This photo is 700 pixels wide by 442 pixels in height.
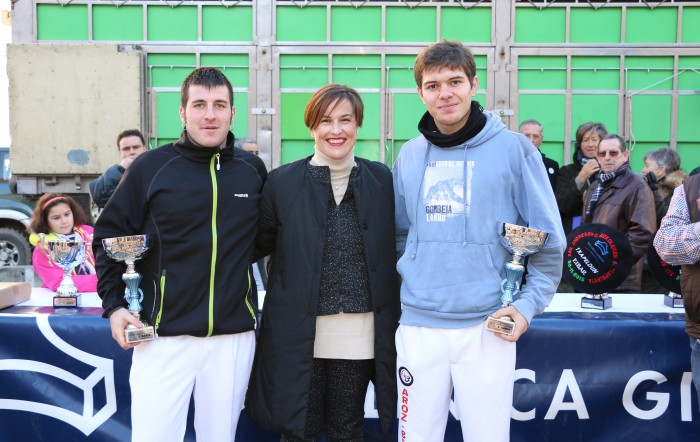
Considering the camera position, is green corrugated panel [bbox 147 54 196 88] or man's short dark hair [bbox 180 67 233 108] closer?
man's short dark hair [bbox 180 67 233 108]

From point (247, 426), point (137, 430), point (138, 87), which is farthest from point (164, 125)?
point (137, 430)

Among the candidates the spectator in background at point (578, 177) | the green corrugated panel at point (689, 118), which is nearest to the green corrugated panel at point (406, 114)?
the spectator in background at point (578, 177)

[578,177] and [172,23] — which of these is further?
[172,23]

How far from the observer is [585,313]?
9.86 feet

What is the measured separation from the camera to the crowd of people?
2115mm

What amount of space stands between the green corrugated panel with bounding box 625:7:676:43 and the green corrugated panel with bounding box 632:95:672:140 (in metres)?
0.62

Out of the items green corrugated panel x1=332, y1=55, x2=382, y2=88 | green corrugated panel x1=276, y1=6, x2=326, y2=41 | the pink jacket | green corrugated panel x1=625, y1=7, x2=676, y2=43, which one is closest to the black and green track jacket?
the pink jacket

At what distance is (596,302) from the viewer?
3.09 m

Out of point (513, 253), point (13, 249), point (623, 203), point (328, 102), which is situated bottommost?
point (13, 249)

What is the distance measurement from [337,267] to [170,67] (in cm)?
521

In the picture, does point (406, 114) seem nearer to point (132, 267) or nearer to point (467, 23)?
point (467, 23)

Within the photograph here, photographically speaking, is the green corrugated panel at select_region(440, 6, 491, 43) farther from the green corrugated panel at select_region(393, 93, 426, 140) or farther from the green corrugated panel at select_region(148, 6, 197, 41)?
the green corrugated panel at select_region(148, 6, 197, 41)

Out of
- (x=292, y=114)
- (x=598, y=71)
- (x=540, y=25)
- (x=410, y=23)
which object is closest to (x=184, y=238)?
(x=292, y=114)

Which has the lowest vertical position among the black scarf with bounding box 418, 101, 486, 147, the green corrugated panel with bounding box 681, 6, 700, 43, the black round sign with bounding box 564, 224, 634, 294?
the black round sign with bounding box 564, 224, 634, 294
